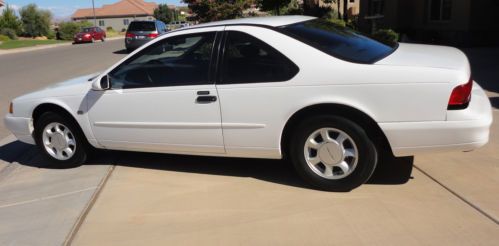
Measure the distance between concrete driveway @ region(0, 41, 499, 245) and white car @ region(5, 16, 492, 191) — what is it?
1.01 ft

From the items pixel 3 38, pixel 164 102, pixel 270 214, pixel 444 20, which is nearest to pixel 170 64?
pixel 164 102

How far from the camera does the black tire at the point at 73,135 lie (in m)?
5.83

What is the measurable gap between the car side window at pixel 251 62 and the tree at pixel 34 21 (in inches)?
2254

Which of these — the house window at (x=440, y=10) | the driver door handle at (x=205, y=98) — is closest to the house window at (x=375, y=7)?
the house window at (x=440, y=10)

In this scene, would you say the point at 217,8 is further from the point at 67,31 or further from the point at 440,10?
the point at 67,31

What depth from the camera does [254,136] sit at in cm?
485

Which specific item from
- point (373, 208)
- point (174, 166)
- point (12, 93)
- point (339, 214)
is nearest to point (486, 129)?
point (373, 208)

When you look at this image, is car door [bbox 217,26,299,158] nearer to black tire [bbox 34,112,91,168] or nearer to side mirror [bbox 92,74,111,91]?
side mirror [bbox 92,74,111,91]

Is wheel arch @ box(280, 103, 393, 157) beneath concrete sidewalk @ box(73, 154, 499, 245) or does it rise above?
above

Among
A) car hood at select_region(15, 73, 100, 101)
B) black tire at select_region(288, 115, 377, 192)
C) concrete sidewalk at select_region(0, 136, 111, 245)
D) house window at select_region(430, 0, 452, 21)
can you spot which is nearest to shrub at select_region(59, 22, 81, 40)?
house window at select_region(430, 0, 452, 21)

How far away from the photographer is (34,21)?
57.5 metres

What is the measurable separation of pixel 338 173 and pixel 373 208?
1.62 ft

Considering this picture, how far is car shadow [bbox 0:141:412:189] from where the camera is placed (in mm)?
5035

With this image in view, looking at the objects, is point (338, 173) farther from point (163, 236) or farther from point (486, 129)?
point (163, 236)
